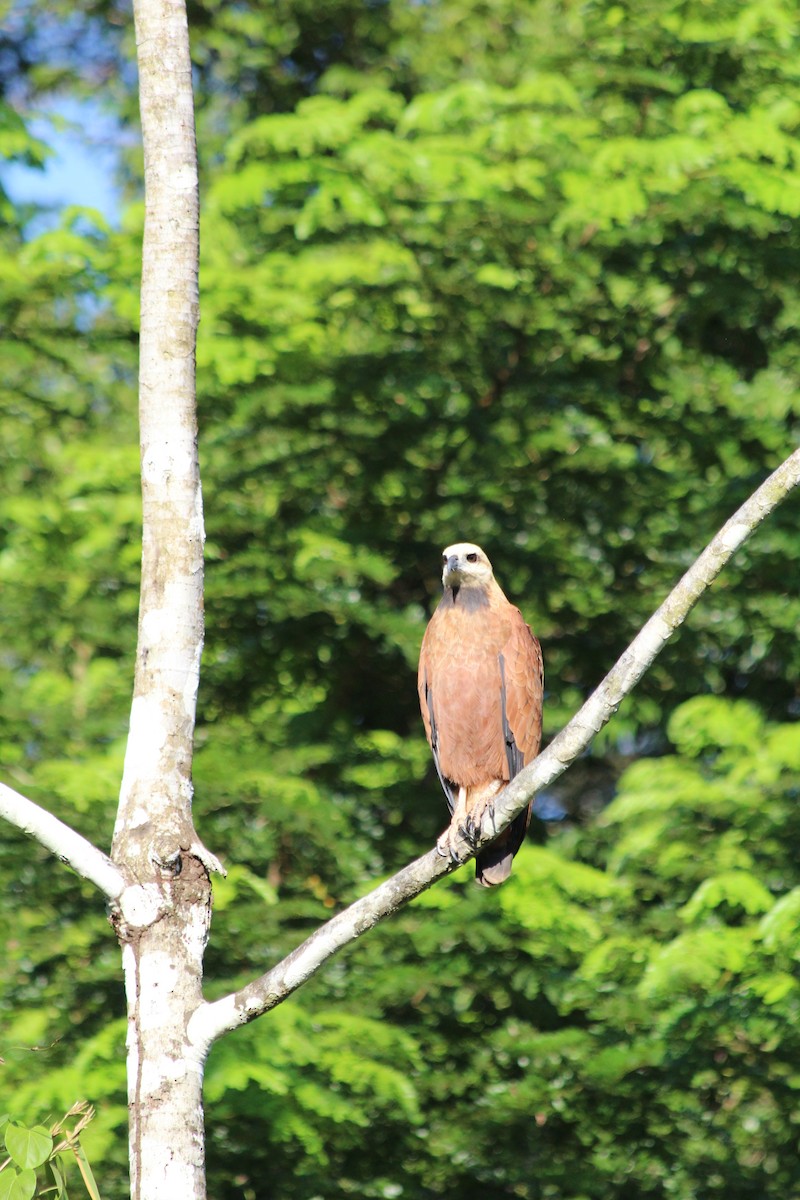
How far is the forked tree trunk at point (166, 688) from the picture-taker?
2.79 meters

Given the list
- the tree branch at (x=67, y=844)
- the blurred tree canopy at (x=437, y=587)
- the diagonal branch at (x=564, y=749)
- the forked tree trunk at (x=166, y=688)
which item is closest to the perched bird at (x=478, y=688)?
the blurred tree canopy at (x=437, y=587)

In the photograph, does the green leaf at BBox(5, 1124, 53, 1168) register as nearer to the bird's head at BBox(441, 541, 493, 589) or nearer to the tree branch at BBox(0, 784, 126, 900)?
the tree branch at BBox(0, 784, 126, 900)

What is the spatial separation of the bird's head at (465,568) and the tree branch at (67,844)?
2.09 metres

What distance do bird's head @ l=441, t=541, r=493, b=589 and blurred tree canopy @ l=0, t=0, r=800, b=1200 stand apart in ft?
4.06

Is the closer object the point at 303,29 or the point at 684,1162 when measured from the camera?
the point at 684,1162

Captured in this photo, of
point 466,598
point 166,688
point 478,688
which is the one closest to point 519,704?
point 478,688

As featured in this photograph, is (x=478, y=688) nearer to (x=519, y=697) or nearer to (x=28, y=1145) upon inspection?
(x=519, y=697)

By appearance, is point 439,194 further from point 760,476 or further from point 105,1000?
point 105,1000

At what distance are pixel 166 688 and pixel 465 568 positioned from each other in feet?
6.24

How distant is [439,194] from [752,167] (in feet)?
4.21

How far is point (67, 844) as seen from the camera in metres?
2.88

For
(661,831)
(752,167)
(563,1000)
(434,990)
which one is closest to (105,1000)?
(434,990)

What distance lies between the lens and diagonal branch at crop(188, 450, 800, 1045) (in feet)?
9.39

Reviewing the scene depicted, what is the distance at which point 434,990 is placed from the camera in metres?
5.83
